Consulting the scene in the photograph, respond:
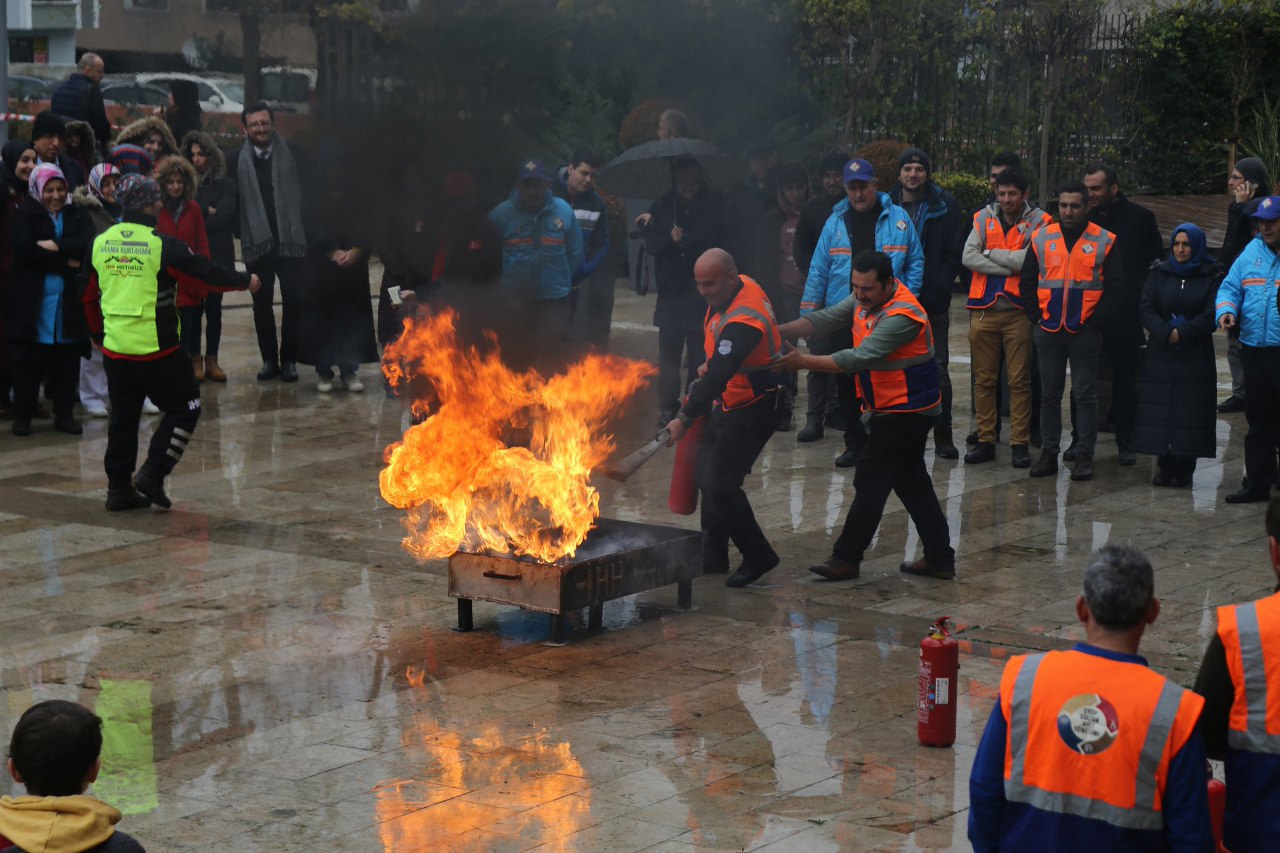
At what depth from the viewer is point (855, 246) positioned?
12109mm

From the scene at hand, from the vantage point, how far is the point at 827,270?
1220 centimetres

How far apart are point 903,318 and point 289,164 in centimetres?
702

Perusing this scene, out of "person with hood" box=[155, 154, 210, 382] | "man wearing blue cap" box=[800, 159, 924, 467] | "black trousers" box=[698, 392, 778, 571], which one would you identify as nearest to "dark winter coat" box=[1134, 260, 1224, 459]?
"man wearing blue cap" box=[800, 159, 924, 467]

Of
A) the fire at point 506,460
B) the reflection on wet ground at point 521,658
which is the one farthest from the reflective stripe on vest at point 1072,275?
the fire at point 506,460

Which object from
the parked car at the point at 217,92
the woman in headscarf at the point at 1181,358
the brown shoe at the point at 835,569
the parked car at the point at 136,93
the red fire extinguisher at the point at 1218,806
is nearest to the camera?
the red fire extinguisher at the point at 1218,806

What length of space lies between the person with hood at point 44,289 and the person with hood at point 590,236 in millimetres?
3721

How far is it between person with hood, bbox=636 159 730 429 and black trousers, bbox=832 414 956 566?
3771mm

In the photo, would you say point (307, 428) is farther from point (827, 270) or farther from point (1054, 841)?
point (1054, 841)

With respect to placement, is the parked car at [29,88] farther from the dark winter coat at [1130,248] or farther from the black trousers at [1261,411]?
the black trousers at [1261,411]

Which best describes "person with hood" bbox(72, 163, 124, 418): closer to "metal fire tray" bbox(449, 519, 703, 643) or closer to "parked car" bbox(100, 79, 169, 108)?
"metal fire tray" bbox(449, 519, 703, 643)

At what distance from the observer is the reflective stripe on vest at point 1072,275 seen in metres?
11.6

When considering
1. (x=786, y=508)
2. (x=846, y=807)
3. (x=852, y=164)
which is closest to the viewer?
(x=846, y=807)

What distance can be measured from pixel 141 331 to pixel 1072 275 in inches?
230

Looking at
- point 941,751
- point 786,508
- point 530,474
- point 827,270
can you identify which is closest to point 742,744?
point 941,751
